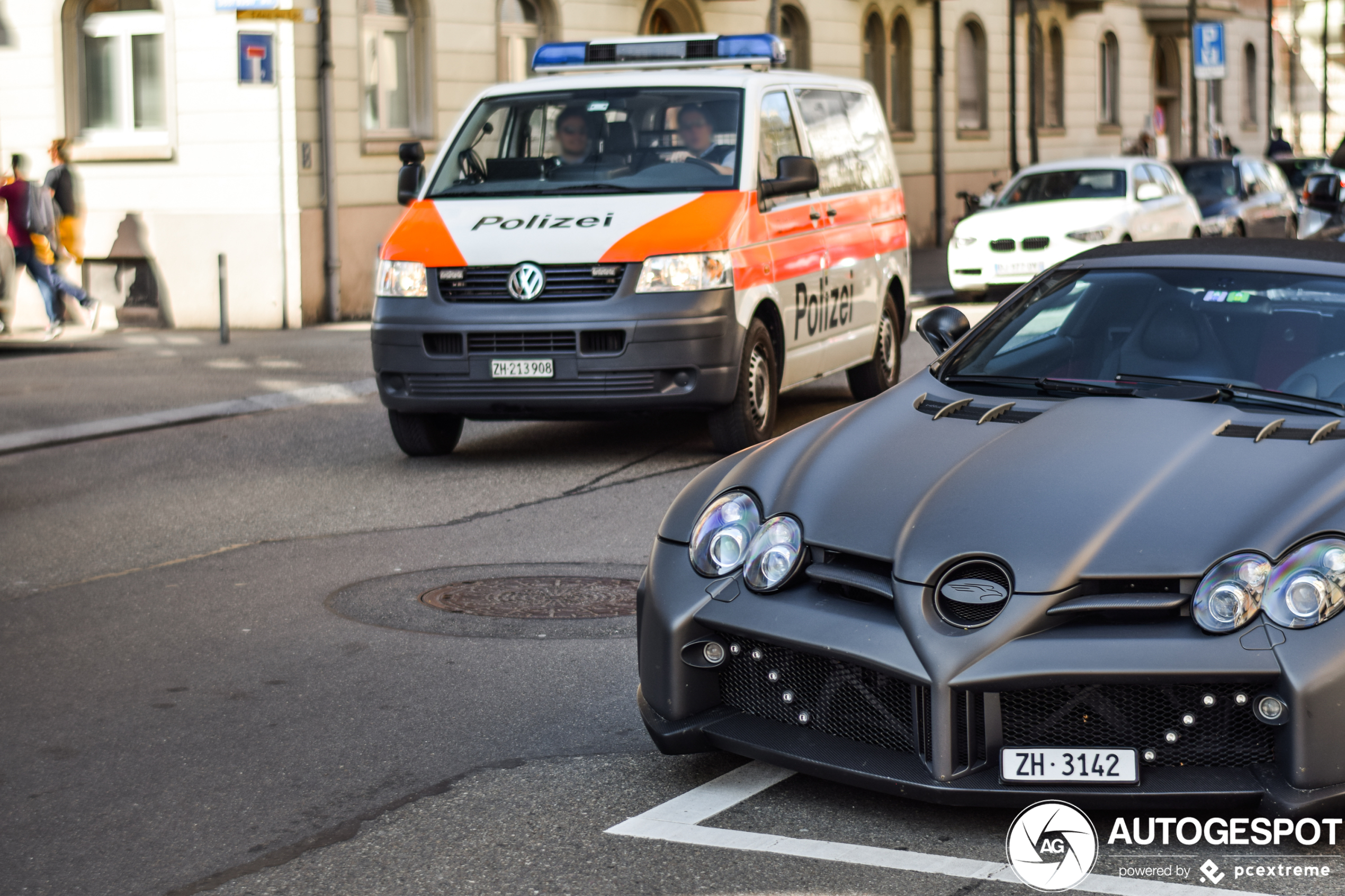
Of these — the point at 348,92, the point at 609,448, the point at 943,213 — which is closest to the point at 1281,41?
the point at 943,213

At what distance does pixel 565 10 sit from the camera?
23.2 m

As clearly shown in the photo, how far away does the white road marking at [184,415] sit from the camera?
11.6 meters

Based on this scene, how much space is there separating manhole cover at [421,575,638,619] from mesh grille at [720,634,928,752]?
7.05 ft

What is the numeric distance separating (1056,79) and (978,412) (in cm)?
3679

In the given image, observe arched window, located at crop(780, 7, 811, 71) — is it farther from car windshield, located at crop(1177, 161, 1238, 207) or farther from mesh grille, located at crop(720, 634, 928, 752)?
mesh grille, located at crop(720, 634, 928, 752)

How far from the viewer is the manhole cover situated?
259 inches

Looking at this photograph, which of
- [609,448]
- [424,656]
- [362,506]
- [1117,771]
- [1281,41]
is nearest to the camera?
[1117,771]

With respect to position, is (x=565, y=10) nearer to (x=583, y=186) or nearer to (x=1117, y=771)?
(x=583, y=186)

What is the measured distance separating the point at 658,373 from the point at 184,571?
2976 mm

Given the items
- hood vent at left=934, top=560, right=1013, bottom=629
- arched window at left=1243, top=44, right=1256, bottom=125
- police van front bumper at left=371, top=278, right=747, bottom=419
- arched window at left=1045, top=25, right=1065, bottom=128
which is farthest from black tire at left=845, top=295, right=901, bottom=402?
arched window at left=1243, top=44, right=1256, bottom=125

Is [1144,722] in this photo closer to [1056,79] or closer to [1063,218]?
[1063,218]

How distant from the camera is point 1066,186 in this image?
20859mm

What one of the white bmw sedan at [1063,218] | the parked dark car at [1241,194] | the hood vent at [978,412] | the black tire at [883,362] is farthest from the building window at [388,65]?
the hood vent at [978,412]

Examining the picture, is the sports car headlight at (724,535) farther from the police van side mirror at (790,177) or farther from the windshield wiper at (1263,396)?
the police van side mirror at (790,177)
